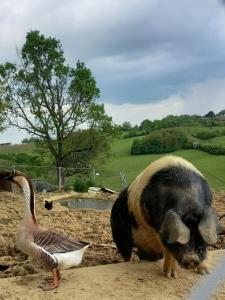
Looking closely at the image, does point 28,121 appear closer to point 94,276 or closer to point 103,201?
point 103,201

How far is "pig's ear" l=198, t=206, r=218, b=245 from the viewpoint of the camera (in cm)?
498

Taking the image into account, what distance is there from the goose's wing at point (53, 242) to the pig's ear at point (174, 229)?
119 cm

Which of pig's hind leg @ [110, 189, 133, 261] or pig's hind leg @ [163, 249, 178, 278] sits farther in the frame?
pig's hind leg @ [110, 189, 133, 261]

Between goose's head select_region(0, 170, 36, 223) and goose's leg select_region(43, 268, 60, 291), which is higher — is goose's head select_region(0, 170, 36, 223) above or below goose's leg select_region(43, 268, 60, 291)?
above

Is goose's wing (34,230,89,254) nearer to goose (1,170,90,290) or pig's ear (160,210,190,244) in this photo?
goose (1,170,90,290)

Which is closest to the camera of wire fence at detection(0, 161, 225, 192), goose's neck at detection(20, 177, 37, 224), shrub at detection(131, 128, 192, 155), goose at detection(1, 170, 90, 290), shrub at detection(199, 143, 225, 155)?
goose at detection(1, 170, 90, 290)

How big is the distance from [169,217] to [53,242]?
139 cm

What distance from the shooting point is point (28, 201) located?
6141 millimetres

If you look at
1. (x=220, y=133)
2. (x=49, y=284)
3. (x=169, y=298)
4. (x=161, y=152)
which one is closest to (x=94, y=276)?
(x=49, y=284)

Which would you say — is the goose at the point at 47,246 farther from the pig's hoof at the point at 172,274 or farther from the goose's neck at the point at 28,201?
the pig's hoof at the point at 172,274

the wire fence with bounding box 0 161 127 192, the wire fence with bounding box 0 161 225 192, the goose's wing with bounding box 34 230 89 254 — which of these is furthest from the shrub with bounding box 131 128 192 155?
the goose's wing with bounding box 34 230 89 254

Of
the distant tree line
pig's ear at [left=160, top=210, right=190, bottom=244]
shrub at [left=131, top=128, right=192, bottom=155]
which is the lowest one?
pig's ear at [left=160, top=210, right=190, bottom=244]

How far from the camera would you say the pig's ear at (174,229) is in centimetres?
496

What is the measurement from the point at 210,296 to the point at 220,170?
29.1 meters
